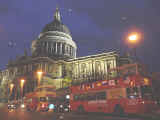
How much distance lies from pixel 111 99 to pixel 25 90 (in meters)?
45.9

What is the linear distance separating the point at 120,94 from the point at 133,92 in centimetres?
159

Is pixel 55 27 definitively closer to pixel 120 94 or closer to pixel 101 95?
pixel 101 95

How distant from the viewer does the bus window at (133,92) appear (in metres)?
16.2

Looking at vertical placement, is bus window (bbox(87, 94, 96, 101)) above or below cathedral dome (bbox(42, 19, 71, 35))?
below

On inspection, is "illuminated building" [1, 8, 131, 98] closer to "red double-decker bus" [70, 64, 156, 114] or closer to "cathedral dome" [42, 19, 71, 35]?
"cathedral dome" [42, 19, 71, 35]

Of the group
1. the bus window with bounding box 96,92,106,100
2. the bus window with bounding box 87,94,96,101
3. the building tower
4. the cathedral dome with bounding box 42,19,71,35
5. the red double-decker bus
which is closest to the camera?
the red double-decker bus

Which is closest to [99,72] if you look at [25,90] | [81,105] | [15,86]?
[25,90]

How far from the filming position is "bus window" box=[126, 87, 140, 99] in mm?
16172

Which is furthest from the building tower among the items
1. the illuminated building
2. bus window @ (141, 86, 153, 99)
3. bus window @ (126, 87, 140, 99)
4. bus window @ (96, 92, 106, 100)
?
bus window @ (141, 86, 153, 99)

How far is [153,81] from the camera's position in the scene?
683 inches

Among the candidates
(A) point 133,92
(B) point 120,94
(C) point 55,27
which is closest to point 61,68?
(C) point 55,27

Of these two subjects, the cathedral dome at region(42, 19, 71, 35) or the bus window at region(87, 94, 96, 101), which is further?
the cathedral dome at region(42, 19, 71, 35)

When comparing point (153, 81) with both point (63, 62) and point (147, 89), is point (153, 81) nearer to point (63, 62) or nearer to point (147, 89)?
point (147, 89)

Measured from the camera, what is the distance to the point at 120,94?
1767cm
